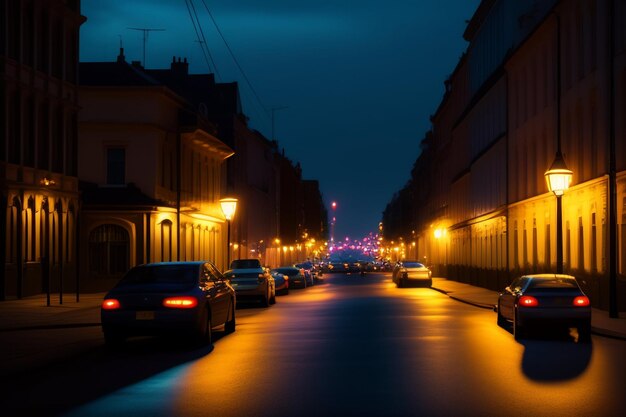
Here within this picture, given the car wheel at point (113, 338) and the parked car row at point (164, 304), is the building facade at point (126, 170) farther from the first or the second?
the car wheel at point (113, 338)

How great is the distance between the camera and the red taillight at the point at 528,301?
20406mm

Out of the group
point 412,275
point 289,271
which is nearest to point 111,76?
point 289,271

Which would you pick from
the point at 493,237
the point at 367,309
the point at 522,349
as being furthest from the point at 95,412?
the point at 493,237

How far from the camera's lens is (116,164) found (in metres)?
47.2

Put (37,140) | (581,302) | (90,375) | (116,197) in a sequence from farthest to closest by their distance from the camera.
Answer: (116,197), (37,140), (581,302), (90,375)

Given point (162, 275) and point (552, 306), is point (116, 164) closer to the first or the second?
point (162, 275)

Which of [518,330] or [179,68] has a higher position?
[179,68]

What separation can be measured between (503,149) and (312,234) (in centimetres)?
13036

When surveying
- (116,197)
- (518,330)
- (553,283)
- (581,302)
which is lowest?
(518,330)

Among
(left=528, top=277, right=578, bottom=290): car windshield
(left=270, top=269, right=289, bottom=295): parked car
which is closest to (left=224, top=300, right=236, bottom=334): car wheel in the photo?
(left=528, top=277, right=578, bottom=290): car windshield

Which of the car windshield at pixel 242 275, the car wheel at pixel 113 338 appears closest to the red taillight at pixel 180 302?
the car wheel at pixel 113 338

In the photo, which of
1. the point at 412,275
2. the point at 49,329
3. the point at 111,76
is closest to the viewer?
the point at 49,329

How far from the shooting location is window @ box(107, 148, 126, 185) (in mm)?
47156

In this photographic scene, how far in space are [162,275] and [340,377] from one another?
6.43 meters
